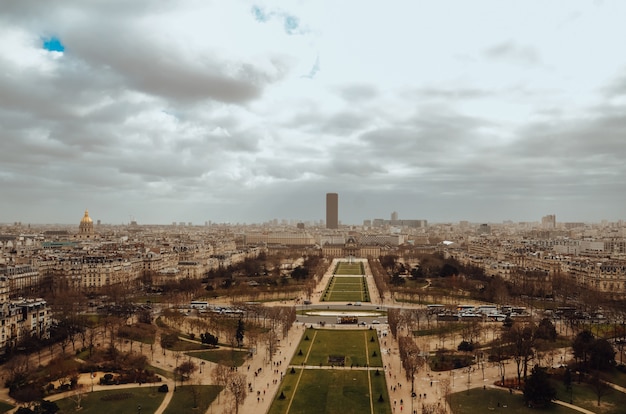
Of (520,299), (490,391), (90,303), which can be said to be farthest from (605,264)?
(90,303)

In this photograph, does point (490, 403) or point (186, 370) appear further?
point (186, 370)

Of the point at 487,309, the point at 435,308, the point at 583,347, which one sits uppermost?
the point at 583,347

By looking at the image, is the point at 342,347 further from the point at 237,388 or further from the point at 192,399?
the point at 192,399

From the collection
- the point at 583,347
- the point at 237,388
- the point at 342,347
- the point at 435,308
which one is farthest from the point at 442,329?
the point at 237,388

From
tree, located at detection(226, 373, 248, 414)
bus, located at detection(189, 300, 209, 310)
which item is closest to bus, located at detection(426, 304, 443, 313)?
bus, located at detection(189, 300, 209, 310)

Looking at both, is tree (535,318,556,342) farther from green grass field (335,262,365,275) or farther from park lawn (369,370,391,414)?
green grass field (335,262,365,275)
